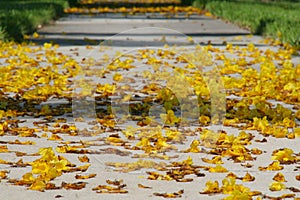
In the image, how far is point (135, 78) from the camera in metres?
11.5

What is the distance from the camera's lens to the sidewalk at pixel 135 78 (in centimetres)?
544

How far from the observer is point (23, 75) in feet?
35.0

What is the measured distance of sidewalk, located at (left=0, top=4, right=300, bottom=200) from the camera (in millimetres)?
5438

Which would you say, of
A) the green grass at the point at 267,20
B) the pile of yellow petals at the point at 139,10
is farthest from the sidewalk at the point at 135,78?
the pile of yellow petals at the point at 139,10

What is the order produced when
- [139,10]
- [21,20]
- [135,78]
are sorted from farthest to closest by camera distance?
[139,10] → [21,20] → [135,78]

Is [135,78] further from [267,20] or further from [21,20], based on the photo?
[267,20]

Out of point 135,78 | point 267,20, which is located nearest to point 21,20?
point 267,20

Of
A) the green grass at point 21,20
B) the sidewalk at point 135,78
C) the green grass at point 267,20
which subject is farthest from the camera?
the green grass at point 21,20

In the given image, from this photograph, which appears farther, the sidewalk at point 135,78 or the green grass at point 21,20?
the green grass at point 21,20

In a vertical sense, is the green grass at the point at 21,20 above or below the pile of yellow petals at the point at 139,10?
above

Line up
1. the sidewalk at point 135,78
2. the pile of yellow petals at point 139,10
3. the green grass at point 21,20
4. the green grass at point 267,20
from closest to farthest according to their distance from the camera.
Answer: the sidewalk at point 135,78, the green grass at point 267,20, the green grass at point 21,20, the pile of yellow petals at point 139,10

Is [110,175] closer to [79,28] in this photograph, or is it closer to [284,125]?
[284,125]

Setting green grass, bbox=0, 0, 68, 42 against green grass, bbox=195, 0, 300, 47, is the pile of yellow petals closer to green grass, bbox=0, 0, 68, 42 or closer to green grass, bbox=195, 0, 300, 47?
green grass, bbox=195, 0, 300, 47

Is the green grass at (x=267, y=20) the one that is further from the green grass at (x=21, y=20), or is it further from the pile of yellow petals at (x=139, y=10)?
the green grass at (x=21, y=20)
